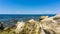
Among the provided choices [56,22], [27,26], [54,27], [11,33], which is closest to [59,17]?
[56,22]

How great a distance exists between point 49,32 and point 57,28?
0.43 metres

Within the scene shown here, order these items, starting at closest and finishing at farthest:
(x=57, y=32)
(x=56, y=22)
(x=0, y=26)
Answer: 1. (x=57, y=32)
2. (x=56, y=22)
3. (x=0, y=26)

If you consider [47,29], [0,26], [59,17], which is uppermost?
[59,17]

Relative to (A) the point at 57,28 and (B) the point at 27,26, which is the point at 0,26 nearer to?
(B) the point at 27,26

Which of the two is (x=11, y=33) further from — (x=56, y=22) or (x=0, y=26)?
(x=0, y=26)

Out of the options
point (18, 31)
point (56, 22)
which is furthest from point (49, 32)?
point (18, 31)

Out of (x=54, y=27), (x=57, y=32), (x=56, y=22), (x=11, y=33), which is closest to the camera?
(x=57, y=32)

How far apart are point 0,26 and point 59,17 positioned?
1181cm

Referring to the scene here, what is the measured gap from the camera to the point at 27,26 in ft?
34.3

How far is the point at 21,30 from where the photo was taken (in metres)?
10.7

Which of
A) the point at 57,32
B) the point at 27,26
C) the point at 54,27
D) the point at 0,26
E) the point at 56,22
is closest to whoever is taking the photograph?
the point at 57,32

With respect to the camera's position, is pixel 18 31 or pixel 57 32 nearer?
pixel 57 32

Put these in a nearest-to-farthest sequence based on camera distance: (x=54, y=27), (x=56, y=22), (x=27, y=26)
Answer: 1. (x=54, y=27)
2. (x=56, y=22)
3. (x=27, y=26)

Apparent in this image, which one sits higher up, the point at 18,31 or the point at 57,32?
the point at 57,32
